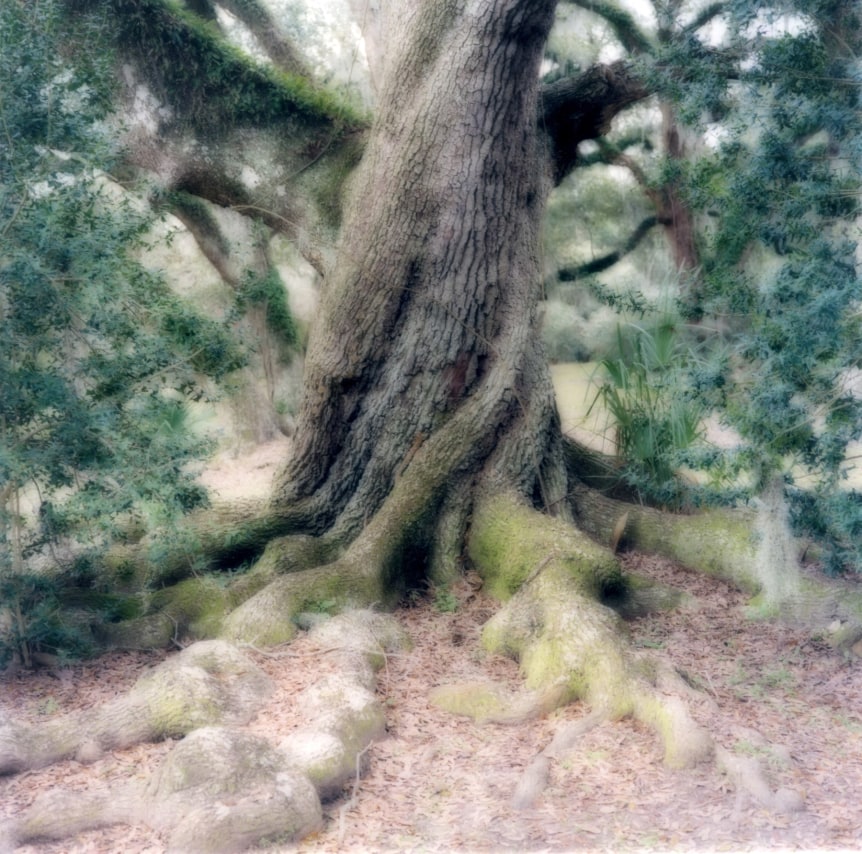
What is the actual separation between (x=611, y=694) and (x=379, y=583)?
84.3 inches

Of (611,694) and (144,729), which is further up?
(611,694)

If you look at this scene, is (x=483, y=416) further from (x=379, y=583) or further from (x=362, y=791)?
(x=362, y=791)

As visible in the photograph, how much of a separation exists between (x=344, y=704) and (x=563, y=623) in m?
1.48

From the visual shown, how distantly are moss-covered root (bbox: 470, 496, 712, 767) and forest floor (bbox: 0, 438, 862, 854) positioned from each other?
11cm

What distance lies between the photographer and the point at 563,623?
18.6 feet

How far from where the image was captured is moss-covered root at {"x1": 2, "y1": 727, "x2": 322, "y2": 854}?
3809mm

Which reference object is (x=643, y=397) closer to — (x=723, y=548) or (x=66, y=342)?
(x=723, y=548)

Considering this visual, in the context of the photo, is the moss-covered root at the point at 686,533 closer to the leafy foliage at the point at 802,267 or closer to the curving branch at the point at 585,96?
the leafy foliage at the point at 802,267

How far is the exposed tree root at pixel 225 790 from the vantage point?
3.84m

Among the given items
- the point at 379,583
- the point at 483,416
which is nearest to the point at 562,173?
the point at 483,416

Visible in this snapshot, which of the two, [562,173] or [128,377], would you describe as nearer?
[128,377]

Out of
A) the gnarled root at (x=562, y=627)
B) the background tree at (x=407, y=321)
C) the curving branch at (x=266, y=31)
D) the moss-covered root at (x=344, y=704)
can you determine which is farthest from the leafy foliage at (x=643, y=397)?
the curving branch at (x=266, y=31)

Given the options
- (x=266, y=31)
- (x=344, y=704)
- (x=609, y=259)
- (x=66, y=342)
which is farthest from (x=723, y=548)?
(x=609, y=259)

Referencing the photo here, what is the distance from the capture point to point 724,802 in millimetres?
4199
